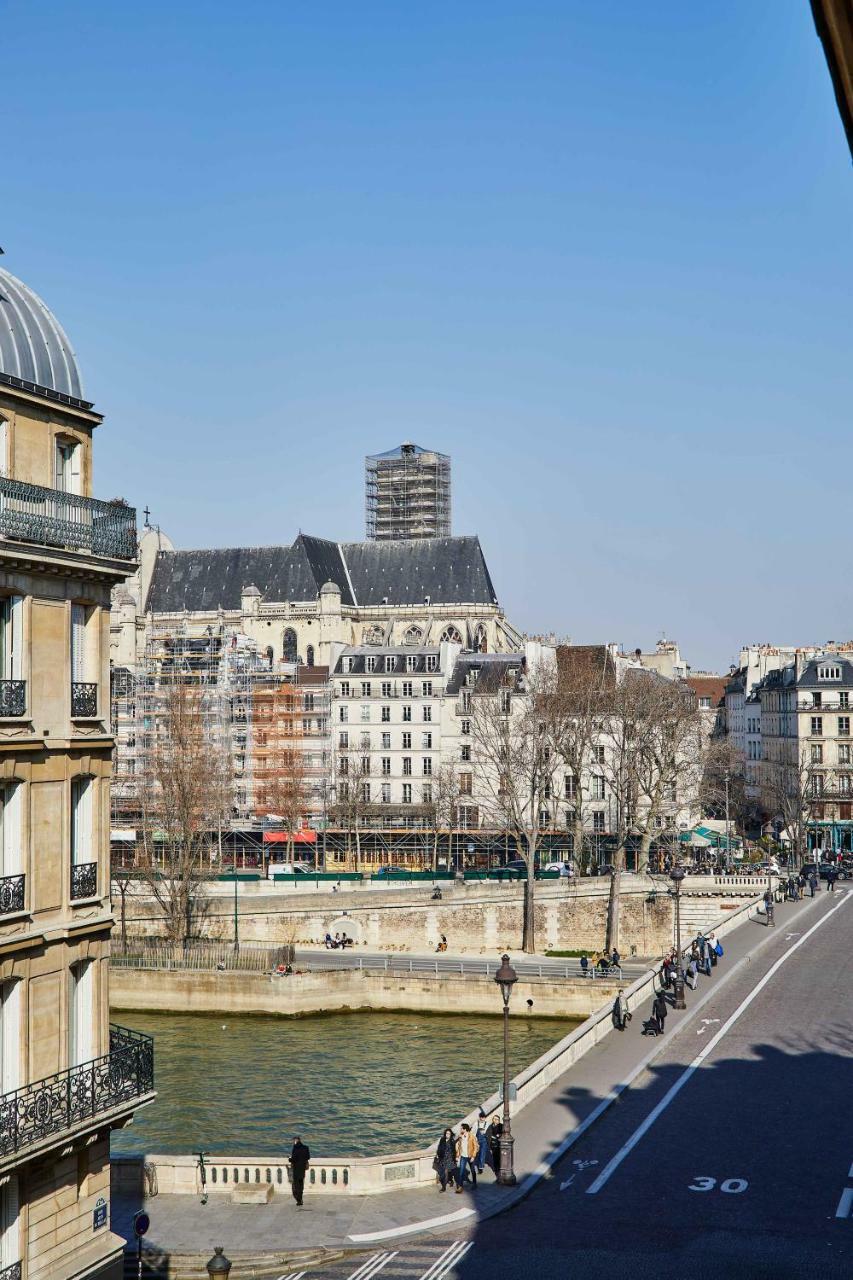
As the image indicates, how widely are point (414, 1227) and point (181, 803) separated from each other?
37.0 m

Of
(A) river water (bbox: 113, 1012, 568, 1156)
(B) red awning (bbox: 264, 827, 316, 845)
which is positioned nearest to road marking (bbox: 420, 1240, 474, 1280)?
(A) river water (bbox: 113, 1012, 568, 1156)

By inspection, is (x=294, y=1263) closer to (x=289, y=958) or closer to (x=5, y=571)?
(x=5, y=571)

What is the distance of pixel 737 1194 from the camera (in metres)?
21.0

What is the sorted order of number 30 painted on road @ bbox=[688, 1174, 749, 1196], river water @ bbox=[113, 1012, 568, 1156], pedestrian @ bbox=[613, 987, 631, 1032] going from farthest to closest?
pedestrian @ bbox=[613, 987, 631, 1032] → river water @ bbox=[113, 1012, 568, 1156] → number 30 painted on road @ bbox=[688, 1174, 749, 1196]

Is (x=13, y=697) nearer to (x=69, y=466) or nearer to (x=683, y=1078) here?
(x=69, y=466)

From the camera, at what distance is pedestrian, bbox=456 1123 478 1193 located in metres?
21.9

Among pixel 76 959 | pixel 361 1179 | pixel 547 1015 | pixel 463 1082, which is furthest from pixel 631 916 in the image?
pixel 76 959

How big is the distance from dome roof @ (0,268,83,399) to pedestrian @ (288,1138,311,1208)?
12.1m

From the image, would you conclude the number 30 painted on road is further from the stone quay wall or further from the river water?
the stone quay wall

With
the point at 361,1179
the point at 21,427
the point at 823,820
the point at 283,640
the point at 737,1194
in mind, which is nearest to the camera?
the point at 21,427

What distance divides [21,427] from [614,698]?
167ft

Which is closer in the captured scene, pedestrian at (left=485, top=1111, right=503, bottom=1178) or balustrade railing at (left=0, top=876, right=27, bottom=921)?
balustrade railing at (left=0, top=876, right=27, bottom=921)

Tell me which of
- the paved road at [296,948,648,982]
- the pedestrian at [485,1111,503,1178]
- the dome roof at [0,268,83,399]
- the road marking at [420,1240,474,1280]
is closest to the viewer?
the dome roof at [0,268,83,399]

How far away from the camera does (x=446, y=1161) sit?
2216 centimetres
